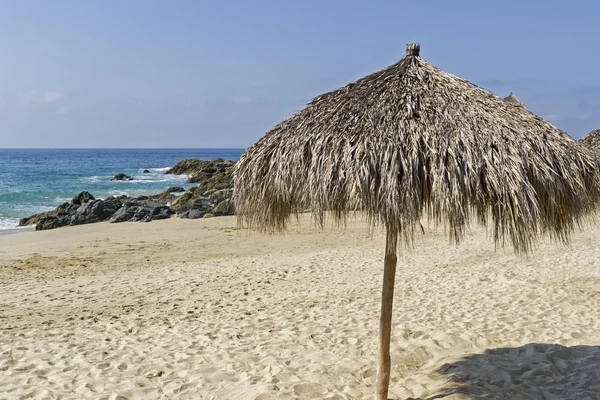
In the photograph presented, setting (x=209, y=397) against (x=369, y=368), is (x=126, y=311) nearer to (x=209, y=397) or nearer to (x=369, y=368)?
(x=209, y=397)

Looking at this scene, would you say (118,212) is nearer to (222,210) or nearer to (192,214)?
(192,214)

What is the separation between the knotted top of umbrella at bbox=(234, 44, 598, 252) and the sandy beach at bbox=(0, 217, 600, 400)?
5.65 ft

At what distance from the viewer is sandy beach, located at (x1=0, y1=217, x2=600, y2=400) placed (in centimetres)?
459

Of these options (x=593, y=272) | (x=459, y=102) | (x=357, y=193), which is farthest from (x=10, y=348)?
(x=593, y=272)

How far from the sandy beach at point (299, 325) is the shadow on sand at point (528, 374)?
0.02m

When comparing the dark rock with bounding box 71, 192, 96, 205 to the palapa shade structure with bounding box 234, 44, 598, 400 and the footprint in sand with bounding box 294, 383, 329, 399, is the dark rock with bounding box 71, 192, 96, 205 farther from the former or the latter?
the palapa shade structure with bounding box 234, 44, 598, 400

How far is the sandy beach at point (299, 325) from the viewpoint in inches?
181

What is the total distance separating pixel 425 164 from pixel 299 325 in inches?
138

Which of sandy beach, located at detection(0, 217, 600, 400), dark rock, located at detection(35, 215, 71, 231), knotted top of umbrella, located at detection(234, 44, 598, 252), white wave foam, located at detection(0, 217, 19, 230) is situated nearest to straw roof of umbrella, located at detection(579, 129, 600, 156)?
sandy beach, located at detection(0, 217, 600, 400)

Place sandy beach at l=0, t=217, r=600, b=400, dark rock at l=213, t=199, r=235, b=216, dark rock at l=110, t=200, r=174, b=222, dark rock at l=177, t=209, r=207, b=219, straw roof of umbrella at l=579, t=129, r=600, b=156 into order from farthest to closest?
dark rock at l=213, t=199, r=235, b=216 < dark rock at l=177, t=209, r=207, b=219 < dark rock at l=110, t=200, r=174, b=222 < straw roof of umbrella at l=579, t=129, r=600, b=156 < sandy beach at l=0, t=217, r=600, b=400

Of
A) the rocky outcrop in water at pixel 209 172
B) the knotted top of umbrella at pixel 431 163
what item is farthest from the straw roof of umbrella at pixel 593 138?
the rocky outcrop in water at pixel 209 172

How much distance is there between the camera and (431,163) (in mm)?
3320

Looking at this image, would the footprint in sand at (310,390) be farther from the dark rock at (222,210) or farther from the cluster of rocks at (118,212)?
the dark rock at (222,210)

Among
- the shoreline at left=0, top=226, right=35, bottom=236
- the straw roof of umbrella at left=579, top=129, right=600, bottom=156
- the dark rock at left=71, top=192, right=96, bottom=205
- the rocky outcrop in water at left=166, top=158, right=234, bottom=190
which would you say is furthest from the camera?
the rocky outcrop in water at left=166, top=158, right=234, bottom=190
